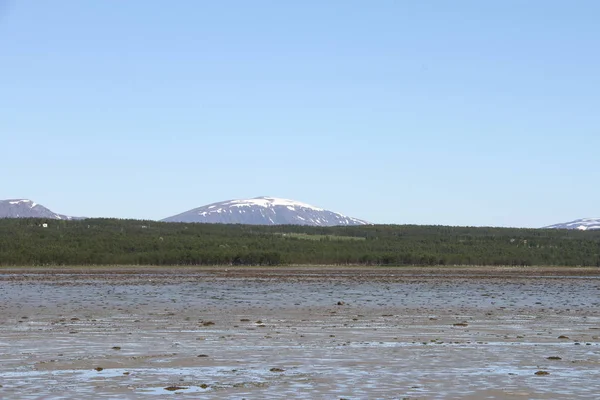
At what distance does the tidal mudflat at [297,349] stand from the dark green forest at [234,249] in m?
59.6

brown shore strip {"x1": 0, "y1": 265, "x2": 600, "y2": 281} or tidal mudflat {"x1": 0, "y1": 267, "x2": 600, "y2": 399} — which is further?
brown shore strip {"x1": 0, "y1": 265, "x2": 600, "y2": 281}

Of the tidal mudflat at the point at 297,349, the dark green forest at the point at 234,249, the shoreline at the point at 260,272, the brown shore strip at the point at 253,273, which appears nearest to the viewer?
the tidal mudflat at the point at 297,349

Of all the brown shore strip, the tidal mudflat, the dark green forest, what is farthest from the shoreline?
the tidal mudflat

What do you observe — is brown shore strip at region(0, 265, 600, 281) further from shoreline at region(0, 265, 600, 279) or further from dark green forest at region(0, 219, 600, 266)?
dark green forest at region(0, 219, 600, 266)

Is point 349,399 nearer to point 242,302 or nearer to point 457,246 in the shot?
point 242,302

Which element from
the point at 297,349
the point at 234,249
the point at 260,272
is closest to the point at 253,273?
the point at 260,272

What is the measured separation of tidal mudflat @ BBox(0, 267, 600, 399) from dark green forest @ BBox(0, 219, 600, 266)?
196ft

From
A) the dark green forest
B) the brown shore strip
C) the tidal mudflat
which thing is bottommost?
the tidal mudflat

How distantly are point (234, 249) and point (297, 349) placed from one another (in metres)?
91.8

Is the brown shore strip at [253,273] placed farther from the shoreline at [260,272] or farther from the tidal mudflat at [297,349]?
the tidal mudflat at [297,349]

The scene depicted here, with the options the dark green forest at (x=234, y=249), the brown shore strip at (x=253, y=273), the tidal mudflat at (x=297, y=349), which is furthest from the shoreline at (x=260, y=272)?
the tidal mudflat at (x=297, y=349)

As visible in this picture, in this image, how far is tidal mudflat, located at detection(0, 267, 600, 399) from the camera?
655 inches

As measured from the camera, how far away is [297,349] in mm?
22328

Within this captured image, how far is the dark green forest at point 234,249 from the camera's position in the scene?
101 metres
